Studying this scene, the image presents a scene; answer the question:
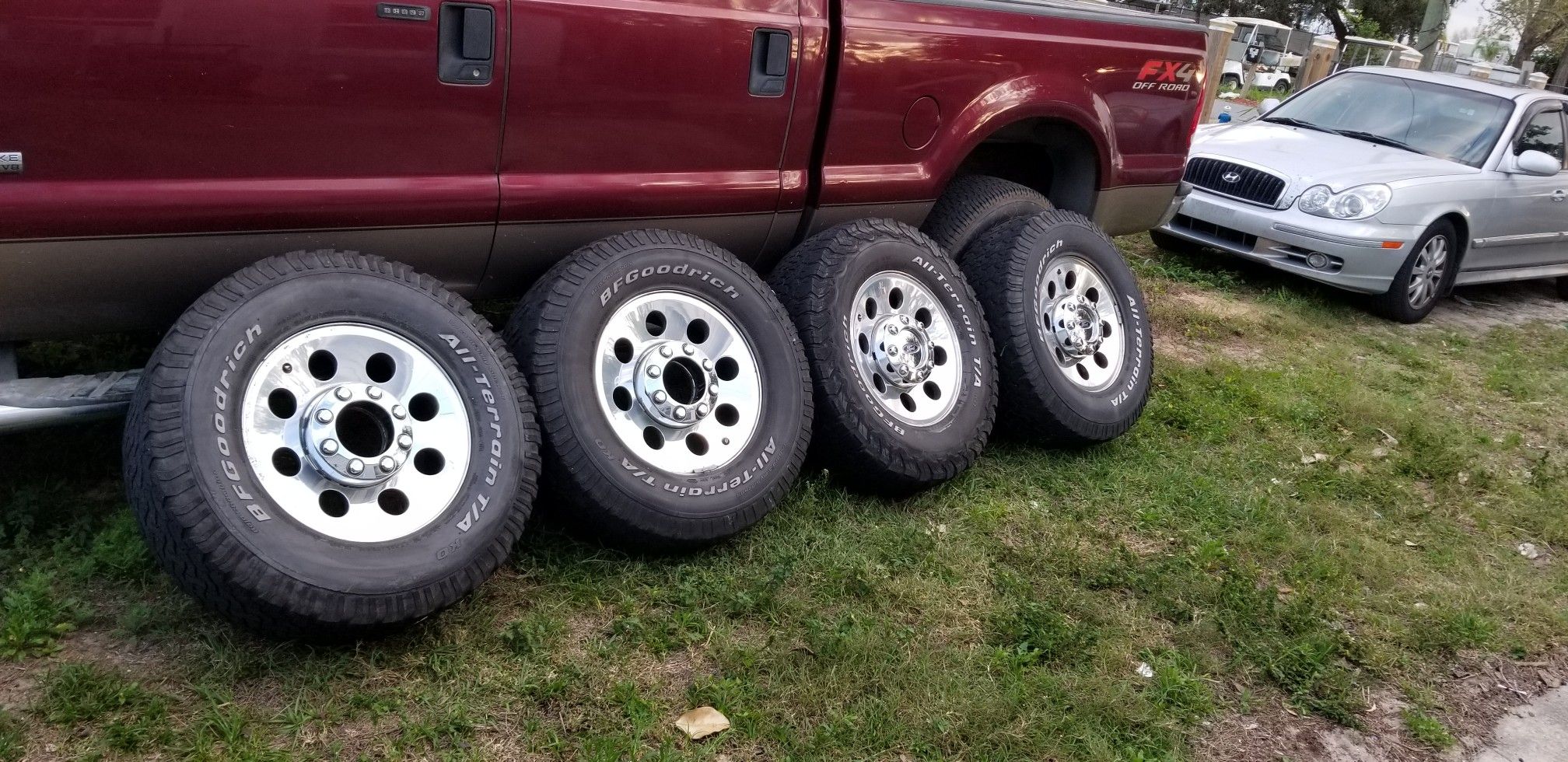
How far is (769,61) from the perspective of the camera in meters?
4.13

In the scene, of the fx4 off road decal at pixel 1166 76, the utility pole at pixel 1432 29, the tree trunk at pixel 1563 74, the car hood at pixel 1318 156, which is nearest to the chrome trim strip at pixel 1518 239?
the car hood at pixel 1318 156

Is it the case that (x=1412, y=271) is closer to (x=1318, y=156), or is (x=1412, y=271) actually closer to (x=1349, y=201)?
(x=1349, y=201)

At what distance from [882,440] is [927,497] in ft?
1.15

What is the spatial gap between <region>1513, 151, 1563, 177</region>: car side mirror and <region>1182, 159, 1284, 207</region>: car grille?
5.90 ft

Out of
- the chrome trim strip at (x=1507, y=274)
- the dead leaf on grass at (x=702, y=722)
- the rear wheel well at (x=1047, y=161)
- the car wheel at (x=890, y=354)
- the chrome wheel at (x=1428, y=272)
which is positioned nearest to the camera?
the dead leaf on grass at (x=702, y=722)

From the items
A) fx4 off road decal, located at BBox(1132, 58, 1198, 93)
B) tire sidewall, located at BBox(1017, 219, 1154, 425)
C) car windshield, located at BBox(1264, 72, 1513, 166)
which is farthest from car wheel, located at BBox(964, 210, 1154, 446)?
car windshield, located at BBox(1264, 72, 1513, 166)

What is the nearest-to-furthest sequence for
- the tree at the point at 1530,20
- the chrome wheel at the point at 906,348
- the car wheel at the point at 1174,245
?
the chrome wheel at the point at 906,348, the car wheel at the point at 1174,245, the tree at the point at 1530,20

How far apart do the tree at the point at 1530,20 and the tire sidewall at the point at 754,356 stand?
2988 centimetres

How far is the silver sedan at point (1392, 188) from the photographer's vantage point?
7.77 metres

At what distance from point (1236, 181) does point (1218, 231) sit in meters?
0.35

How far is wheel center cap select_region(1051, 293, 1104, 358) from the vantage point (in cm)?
489

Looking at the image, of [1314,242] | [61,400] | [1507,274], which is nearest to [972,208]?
[61,400]

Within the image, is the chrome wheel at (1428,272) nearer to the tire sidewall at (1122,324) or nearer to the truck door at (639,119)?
the tire sidewall at (1122,324)

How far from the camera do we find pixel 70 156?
9.77 feet
